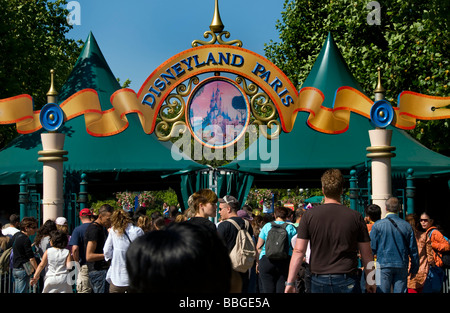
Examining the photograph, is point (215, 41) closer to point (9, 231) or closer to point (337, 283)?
point (9, 231)

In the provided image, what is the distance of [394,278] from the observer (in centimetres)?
752

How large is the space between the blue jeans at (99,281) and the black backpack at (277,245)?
221 cm

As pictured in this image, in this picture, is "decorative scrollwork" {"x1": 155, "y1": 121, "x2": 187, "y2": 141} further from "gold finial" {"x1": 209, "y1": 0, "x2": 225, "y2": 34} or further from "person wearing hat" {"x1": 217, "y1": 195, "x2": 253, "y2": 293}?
"person wearing hat" {"x1": 217, "y1": 195, "x2": 253, "y2": 293}

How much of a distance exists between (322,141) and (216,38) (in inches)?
149

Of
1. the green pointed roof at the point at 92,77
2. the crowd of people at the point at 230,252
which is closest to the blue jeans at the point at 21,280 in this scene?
the crowd of people at the point at 230,252

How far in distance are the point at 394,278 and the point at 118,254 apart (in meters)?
3.26

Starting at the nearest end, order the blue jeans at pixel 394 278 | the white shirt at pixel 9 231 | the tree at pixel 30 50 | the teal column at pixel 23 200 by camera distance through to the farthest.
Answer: the blue jeans at pixel 394 278, the white shirt at pixel 9 231, the teal column at pixel 23 200, the tree at pixel 30 50

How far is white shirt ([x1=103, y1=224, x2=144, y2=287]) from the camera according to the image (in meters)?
7.26

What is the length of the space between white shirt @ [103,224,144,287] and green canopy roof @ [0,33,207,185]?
24.5 ft

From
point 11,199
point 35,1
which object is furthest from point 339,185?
point 35,1

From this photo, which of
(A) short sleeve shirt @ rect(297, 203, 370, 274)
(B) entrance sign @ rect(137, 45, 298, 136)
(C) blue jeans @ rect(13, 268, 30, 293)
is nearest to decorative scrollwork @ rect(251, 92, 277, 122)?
A: (B) entrance sign @ rect(137, 45, 298, 136)

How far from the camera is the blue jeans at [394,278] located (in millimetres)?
7484

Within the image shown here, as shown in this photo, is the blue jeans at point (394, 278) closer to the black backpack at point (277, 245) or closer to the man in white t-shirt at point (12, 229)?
the black backpack at point (277, 245)
